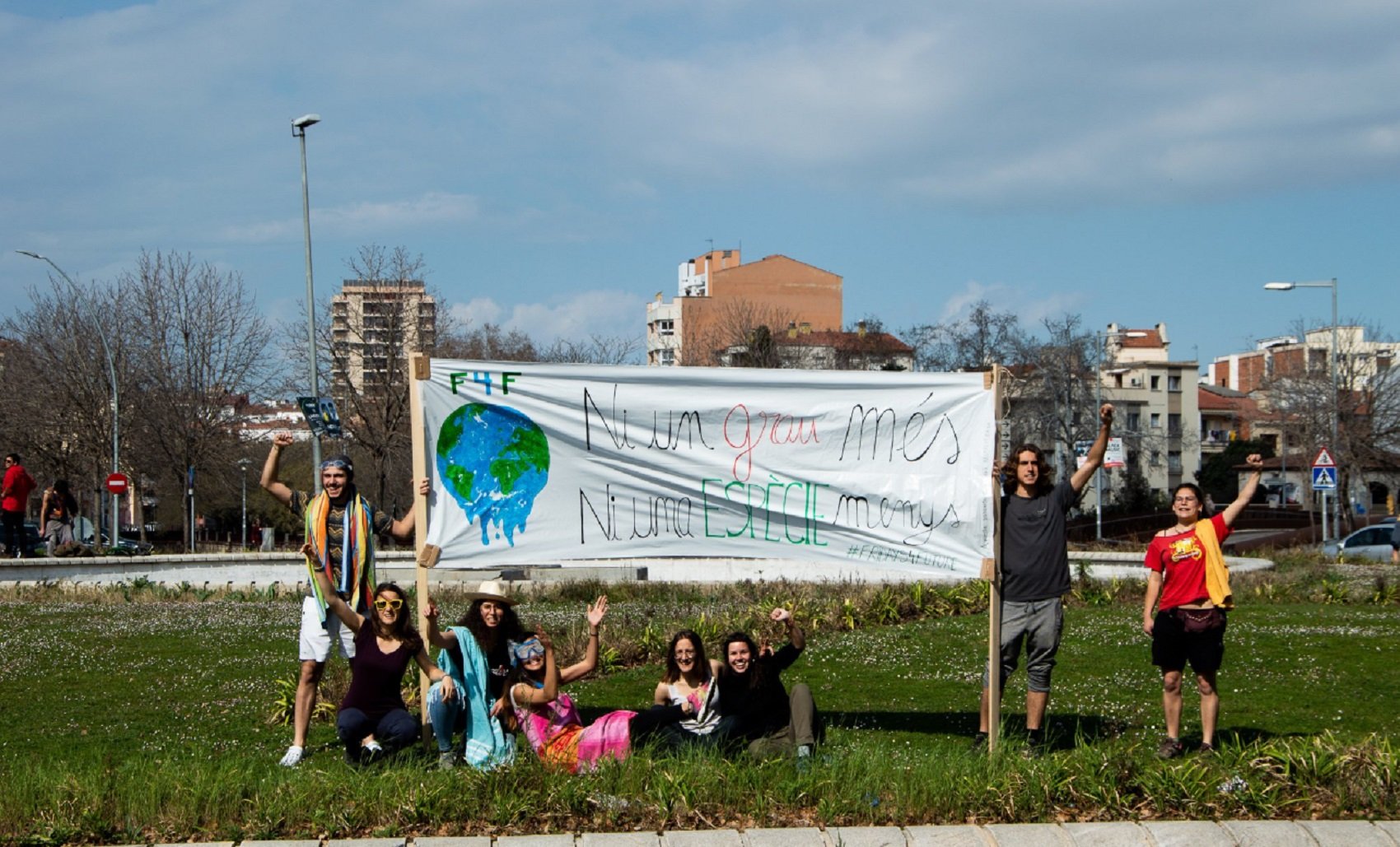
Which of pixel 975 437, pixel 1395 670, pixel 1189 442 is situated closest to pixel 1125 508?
pixel 1189 442

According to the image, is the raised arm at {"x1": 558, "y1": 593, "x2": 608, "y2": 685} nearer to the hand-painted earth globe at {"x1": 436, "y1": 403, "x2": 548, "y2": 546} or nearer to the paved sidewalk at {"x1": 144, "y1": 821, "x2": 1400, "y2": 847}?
the hand-painted earth globe at {"x1": 436, "y1": 403, "x2": 548, "y2": 546}

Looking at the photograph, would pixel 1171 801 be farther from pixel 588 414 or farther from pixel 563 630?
pixel 563 630

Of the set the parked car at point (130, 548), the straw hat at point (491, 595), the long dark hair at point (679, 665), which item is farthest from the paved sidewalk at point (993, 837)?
the parked car at point (130, 548)

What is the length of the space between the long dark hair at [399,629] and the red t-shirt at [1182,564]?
4.09 meters

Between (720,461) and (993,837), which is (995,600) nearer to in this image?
(720,461)

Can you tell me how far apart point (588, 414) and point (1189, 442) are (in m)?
90.7

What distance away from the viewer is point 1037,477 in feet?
25.4

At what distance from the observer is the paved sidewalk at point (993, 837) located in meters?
5.82

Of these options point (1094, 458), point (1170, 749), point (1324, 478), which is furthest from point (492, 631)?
point (1324, 478)

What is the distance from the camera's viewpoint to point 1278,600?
746 inches

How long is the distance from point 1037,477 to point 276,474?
4.33 metres

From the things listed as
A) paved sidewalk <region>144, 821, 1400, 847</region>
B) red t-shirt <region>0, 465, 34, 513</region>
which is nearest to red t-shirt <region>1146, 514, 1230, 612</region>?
paved sidewalk <region>144, 821, 1400, 847</region>

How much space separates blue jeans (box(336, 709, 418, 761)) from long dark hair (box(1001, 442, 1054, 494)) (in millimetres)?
3526

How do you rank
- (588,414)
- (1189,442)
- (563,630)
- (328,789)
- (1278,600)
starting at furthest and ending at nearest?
(1189,442)
(1278,600)
(563,630)
(588,414)
(328,789)
